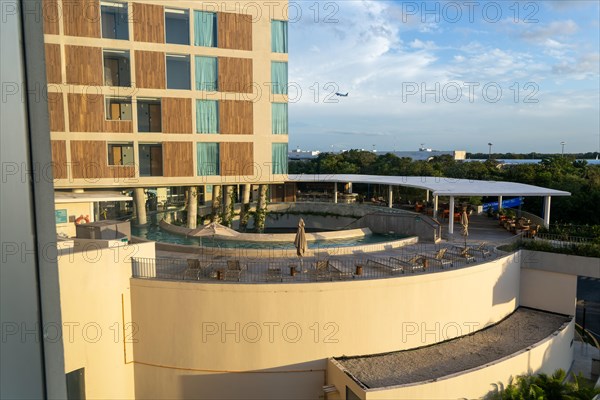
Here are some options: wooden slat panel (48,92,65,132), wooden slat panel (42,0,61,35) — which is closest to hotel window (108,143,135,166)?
wooden slat panel (48,92,65,132)

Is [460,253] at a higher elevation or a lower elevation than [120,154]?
lower

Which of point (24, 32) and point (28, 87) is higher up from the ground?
point (24, 32)

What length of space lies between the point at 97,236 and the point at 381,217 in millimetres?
17986

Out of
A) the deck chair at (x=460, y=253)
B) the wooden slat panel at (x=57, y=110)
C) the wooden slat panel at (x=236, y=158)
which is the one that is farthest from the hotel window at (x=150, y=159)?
the deck chair at (x=460, y=253)

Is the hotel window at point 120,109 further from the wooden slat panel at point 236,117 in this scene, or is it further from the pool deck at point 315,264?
the pool deck at point 315,264

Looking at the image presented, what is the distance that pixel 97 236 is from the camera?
17.2 metres

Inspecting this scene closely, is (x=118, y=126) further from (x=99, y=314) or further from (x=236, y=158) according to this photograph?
(x=99, y=314)

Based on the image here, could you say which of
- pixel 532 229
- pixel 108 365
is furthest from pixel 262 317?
pixel 532 229

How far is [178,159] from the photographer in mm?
24234

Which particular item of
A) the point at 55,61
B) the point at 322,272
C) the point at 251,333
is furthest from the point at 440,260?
the point at 55,61

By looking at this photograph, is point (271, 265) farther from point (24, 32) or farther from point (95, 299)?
point (24, 32)

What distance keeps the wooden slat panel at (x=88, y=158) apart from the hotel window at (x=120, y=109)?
1.62 meters

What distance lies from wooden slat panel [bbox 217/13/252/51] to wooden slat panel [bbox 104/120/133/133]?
6.82 m

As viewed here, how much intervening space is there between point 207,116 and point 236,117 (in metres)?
1.67
